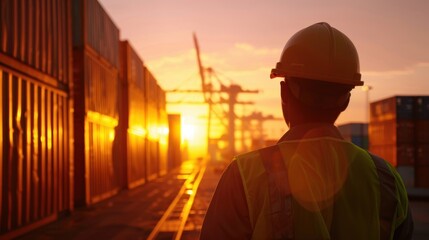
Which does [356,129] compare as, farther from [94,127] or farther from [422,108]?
[94,127]

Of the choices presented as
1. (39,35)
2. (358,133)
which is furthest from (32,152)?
(358,133)

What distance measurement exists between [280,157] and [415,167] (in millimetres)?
23045

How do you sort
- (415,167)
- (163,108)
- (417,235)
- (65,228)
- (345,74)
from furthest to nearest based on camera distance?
1. (163,108)
2. (415,167)
3. (65,228)
4. (417,235)
5. (345,74)

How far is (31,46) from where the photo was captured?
12.4m

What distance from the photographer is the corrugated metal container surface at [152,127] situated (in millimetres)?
36656

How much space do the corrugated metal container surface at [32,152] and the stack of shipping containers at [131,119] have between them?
9404mm

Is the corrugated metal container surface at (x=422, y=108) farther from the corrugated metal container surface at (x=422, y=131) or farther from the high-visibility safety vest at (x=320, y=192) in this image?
the high-visibility safety vest at (x=320, y=192)

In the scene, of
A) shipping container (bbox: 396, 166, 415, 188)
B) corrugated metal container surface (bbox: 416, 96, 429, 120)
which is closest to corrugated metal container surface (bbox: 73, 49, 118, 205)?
shipping container (bbox: 396, 166, 415, 188)

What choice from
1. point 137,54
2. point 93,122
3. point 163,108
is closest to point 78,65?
point 93,122

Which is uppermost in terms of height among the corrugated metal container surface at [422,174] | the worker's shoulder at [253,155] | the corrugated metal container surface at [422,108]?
the corrugated metal container surface at [422,108]

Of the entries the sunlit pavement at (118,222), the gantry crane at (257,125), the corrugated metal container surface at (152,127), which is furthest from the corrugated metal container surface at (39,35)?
the gantry crane at (257,125)

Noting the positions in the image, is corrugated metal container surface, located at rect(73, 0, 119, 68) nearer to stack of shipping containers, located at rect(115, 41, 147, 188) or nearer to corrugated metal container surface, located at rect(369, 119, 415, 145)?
stack of shipping containers, located at rect(115, 41, 147, 188)

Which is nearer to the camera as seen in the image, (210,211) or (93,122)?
(210,211)

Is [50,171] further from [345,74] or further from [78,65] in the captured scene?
[345,74]
